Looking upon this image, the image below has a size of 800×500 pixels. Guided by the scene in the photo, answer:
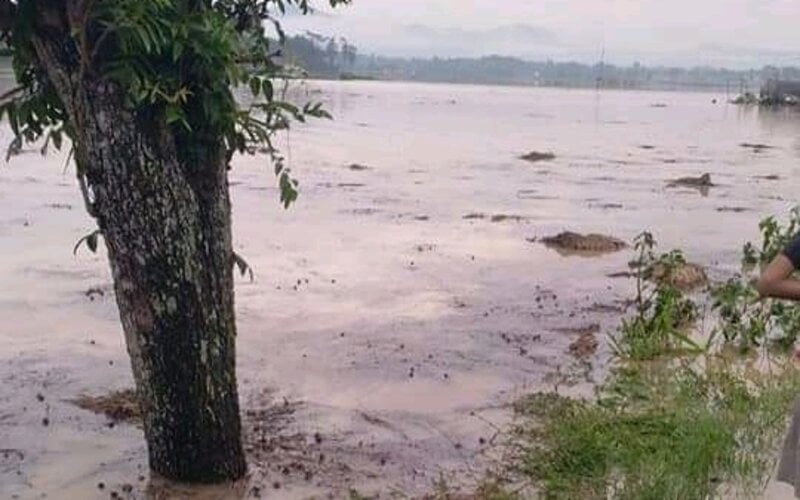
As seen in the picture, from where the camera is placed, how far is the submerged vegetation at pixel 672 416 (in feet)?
18.3

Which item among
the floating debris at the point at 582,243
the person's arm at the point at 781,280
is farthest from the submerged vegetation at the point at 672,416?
the floating debris at the point at 582,243

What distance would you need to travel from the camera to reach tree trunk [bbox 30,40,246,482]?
16.0ft

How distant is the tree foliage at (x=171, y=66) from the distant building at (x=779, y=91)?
8174 cm

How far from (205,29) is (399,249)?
10.0 meters

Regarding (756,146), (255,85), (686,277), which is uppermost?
(255,85)

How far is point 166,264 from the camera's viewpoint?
16.6ft

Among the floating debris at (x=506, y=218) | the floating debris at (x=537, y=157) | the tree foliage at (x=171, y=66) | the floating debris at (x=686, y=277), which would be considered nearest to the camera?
the tree foliage at (x=171, y=66)

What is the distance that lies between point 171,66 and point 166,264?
0.94 metres

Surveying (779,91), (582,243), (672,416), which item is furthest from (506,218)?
(779,91)

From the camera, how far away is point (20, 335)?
8898mm

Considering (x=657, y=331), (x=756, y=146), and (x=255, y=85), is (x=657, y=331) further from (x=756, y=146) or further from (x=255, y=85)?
(x=756, y=146)

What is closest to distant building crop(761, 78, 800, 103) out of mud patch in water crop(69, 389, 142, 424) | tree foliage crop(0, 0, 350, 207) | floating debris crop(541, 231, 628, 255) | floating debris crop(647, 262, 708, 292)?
floating debris crop(541, 231, 628, 255)

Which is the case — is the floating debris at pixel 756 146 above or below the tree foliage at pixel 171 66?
below

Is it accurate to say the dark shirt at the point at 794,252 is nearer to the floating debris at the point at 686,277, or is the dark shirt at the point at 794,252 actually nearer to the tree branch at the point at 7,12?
the tree branch at the point at 7,12
